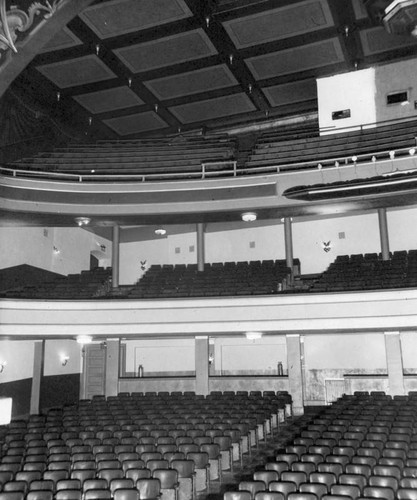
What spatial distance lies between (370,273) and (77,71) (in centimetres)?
915

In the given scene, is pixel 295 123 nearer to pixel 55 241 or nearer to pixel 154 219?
pixel 154 219

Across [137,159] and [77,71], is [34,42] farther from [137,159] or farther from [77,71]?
[137,159]

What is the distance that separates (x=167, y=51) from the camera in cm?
1215

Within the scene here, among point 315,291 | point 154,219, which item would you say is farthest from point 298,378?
point 154,219

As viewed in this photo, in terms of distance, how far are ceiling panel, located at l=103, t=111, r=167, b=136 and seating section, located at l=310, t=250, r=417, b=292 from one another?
694cm

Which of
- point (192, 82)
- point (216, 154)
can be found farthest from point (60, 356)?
point (192, 82)

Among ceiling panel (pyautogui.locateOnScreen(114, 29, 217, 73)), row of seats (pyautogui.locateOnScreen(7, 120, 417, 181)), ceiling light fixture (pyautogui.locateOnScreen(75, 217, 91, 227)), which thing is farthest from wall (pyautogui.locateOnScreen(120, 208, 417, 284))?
ceiling panel (pyautogui.locateOnScreen(114, 29, 217, 73))

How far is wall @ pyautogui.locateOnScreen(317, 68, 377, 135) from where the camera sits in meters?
14.0

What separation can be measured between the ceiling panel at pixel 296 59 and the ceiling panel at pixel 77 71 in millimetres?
3731

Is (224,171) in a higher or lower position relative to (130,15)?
lower

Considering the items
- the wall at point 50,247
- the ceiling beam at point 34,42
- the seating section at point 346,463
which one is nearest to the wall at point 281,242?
the wall at point 50,247

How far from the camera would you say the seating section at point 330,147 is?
12156 millimetres

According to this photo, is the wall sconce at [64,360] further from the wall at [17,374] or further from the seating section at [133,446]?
the seating section at [133,446]

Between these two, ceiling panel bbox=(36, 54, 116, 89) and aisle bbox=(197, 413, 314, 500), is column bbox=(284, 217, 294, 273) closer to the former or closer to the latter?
aisle bbox=(197, 413, 314, 500)
